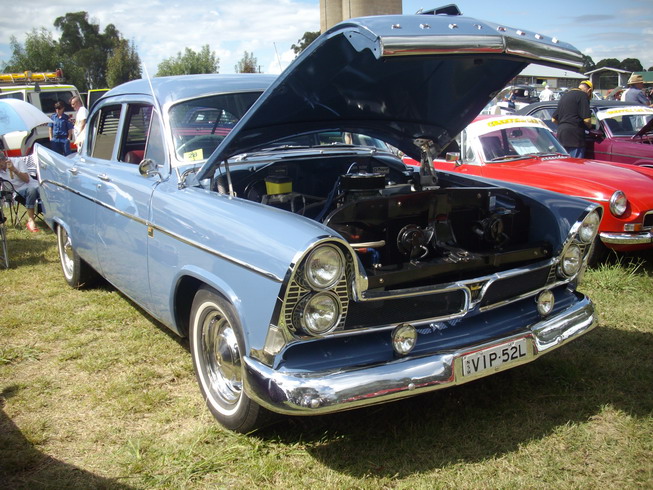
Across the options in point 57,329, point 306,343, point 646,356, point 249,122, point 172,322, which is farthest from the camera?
point 57,329

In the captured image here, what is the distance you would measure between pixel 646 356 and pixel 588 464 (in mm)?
1356

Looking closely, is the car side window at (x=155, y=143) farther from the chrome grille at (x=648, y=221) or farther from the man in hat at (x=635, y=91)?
the man in hat at (x=635, y=91)

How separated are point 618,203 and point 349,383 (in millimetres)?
3901

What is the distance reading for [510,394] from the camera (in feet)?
10.4

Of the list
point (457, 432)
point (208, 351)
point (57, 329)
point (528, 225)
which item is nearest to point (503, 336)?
point (457, 432)

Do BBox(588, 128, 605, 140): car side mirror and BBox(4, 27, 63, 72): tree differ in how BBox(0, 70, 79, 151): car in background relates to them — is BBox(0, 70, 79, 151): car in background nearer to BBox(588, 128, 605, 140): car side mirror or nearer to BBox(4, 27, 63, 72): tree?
BBox(588, 128, 605, 140): car side mirror

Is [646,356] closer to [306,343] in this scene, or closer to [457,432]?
[457,432]

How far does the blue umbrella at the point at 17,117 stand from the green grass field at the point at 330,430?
16.2ft

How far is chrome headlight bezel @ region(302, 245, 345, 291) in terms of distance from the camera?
233 cm

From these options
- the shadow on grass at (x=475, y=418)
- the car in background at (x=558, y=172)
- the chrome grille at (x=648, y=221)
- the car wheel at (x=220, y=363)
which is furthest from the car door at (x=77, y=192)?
the chrome grille at (x=648, y=221)

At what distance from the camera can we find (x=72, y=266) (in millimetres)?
5355

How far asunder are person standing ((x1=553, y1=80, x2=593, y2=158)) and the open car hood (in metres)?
4.93

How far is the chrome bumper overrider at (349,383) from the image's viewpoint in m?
2.29

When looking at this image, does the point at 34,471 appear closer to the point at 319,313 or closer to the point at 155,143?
the point at 319,313
